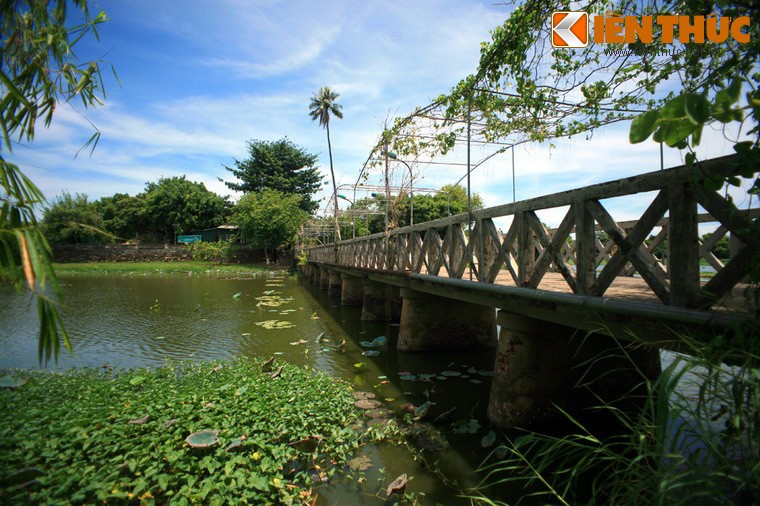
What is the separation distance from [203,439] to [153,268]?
3940 cm

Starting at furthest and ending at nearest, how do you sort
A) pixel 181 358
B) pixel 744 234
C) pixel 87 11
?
pixel 181 358, pixel 87 11, pixel 744 234

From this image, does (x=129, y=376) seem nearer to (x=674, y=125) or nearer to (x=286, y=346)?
(x=286, y=346)

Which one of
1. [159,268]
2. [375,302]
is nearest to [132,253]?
[159,268]

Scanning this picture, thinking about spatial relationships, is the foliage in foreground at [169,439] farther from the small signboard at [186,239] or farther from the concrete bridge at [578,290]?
the small signboard at [186,239]

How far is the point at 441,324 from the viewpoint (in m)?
9.60

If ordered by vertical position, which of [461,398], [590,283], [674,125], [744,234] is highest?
[674,125]

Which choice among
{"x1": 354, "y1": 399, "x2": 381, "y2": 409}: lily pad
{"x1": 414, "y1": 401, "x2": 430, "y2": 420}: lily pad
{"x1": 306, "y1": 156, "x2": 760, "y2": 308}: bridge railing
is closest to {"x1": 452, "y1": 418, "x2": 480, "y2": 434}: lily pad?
{"x1": 414, "y1": 401, "x2": 430, "y2": 420}: lily pad

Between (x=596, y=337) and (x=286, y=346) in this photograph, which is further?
(x=286, y=346)

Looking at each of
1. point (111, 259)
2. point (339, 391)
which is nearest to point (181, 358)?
point (339, 391)

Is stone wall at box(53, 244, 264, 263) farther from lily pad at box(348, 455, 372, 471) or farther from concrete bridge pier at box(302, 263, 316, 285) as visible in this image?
lily pad at box(348, 455, 372, 471)

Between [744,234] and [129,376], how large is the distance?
8.16 metres

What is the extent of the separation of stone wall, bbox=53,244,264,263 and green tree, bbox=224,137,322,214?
7895mm

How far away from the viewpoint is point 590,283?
13.2ft

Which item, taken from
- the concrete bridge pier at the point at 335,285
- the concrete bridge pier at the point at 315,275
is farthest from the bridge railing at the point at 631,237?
the concrete bridge pier at the point at 315,275
